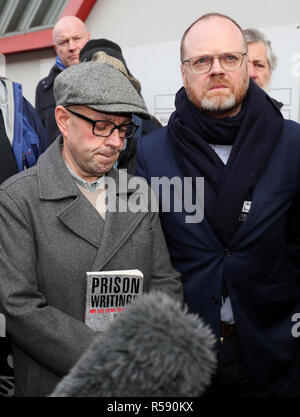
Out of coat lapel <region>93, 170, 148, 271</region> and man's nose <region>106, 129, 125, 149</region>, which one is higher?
man's nose <region>106, 129, 125, 149</region>

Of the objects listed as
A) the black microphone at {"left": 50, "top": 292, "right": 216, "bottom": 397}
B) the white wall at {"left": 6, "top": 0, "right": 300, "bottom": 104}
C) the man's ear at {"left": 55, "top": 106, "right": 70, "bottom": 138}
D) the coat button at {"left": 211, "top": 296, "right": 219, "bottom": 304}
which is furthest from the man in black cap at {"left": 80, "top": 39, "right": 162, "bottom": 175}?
the black microphone at {"left": 50, "top": 292, "right": 216, "bottom": 397}

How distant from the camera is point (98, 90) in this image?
144 cm

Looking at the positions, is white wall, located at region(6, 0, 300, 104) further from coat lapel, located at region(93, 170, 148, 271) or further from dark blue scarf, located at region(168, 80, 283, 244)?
coat lapel, located at region(93, 170, 148, 271)

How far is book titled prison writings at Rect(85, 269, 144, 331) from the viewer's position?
1401 millimetres

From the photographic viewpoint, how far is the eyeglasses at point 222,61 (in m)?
1.68

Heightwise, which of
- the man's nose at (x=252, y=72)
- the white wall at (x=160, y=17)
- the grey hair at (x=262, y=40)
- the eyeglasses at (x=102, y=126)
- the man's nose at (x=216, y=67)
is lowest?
the eyeglasses at (x=102, y=126)

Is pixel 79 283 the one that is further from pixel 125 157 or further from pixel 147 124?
pixel 147 124

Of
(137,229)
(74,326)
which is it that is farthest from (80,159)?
(74,326)

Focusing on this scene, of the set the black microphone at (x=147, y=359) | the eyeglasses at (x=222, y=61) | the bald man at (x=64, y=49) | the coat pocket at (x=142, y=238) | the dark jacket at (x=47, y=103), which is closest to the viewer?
the black microphone at (x=147, y=359)

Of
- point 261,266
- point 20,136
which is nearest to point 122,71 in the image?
point 20,136

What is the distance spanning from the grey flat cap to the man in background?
1511 millimetres

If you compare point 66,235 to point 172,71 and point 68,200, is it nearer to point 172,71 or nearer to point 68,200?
point 68,200

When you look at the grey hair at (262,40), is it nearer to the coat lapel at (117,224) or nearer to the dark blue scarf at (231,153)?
the dark blue scarf at (231,153)

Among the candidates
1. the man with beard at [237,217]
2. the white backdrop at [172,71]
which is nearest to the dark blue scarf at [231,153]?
the man with beard at [237,217]
